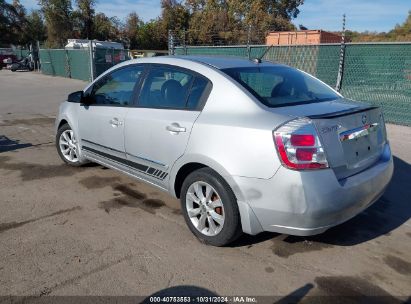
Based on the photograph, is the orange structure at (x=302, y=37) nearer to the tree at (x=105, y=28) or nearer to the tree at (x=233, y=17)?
the tree at (x=233, y=17)

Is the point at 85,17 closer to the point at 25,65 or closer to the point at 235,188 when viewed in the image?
Answer: the point at 25,65

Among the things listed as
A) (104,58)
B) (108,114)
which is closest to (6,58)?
(104,58)

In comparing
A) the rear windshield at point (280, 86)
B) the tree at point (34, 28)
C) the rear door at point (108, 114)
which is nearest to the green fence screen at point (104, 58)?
the rear door at point (108, 114)

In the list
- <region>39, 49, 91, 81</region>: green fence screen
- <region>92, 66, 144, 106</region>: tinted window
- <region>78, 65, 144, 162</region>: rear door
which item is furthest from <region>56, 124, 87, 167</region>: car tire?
<region>39, 49, 91, 81</region>: green fence screen

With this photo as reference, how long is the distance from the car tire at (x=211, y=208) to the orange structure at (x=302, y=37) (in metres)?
17.9

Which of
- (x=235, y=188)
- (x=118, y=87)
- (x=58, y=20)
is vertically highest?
(x=58, y=20)

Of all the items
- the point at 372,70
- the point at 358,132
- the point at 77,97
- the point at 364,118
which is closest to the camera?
the point at 358,132

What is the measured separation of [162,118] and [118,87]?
1121 millimetres

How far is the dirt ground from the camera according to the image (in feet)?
9.50

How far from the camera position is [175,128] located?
3.61 meters

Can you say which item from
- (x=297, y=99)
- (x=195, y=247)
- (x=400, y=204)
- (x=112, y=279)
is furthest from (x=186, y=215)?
(x=400, y=204)

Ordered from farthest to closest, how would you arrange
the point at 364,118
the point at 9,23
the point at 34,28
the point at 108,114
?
the point at 34,28
the point at 9,23
the point at 108,114
the point at 364,118

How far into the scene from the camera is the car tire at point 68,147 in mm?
Answer: 5373

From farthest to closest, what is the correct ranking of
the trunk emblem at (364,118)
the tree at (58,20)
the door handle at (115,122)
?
1. the tree at (58,20)
2. the door handle at (115,122)
3. the trunk emblem at (364,118)
